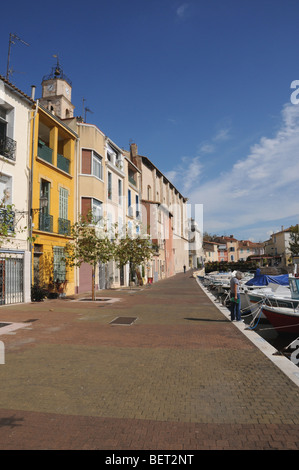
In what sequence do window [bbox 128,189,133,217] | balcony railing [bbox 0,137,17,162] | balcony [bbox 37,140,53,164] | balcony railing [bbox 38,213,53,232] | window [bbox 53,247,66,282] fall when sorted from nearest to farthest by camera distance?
1. balcony railing [bbox 0,137,17,162]
2. balcony railing [bbox 38,213,53,232]
3. balcony [bbox 37,140,53,164]
4. window [bbox 53,247,66,282]
5. window [bbox 128,189,133,217]

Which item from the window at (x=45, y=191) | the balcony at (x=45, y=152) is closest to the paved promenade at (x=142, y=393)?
the window at (x=45, y=191)

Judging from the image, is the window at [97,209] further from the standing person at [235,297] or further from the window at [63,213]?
the standing person at [235,297]

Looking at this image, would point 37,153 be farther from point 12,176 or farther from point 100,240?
A: point 100,240

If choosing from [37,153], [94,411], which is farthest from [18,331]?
[37,153]

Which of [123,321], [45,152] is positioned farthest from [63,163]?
[123,321]

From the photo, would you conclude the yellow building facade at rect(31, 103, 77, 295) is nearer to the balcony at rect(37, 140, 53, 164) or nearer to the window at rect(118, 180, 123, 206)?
the balcony at rect(37, 140, 53, 164)

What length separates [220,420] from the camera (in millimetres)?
4129

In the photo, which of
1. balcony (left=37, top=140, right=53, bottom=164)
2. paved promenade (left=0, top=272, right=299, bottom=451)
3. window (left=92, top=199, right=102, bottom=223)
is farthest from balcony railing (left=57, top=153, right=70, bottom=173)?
paved promenade (left=0, top=272, right=299, bottom=451)

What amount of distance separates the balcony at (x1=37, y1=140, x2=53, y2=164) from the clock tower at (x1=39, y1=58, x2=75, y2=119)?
→ 10.0 meters

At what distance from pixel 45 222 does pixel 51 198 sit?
5.87 feet

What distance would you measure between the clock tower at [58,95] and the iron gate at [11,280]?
56.4 ft

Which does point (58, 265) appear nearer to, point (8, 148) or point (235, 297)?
point (8, 148)

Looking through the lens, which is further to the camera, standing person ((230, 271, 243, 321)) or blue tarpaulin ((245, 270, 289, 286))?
blue tarpaulin ((245, 270, 289, 286))

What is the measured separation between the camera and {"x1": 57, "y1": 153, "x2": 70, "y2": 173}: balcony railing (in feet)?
72.1
